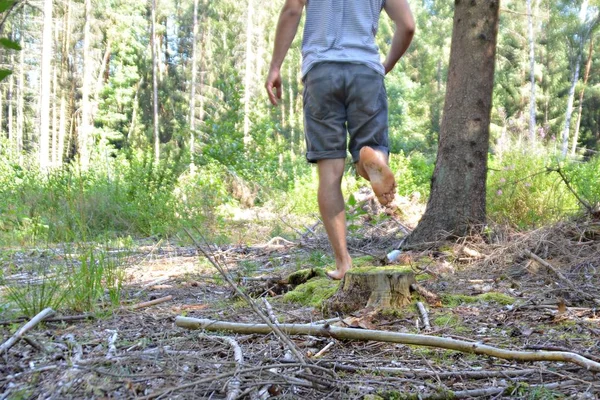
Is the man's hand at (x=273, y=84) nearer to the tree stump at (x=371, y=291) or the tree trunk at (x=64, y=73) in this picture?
the tree stump at (x=371, y=291)

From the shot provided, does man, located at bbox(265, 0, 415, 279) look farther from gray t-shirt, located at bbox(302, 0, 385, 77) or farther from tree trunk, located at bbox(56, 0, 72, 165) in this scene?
tree trunk, located at bbox(56, 0, 72, 165)

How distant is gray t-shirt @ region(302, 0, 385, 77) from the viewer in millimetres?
3004

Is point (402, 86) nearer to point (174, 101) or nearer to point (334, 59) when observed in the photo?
point (174, 101)

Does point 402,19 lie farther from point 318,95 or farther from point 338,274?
point 338,274

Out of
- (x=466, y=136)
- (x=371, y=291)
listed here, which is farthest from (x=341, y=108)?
(x=466, y=136)

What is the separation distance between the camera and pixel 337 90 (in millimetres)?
3008

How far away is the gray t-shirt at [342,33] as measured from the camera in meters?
3.00

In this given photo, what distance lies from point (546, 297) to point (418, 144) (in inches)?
1160

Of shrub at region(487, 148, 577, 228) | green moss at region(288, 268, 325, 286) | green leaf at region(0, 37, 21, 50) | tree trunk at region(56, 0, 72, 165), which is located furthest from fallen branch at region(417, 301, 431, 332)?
tree trunk at region(56, 0, 72, 165)

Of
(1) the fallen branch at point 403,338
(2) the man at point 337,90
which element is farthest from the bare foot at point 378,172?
(1) the fallen branch at point 403,338

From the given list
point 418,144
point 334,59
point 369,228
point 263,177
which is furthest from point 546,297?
point 418,144

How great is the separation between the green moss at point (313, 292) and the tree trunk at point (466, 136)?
1.51 meters

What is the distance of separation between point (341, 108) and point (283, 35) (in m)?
0.56

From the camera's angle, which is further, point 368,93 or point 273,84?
point 273,84
